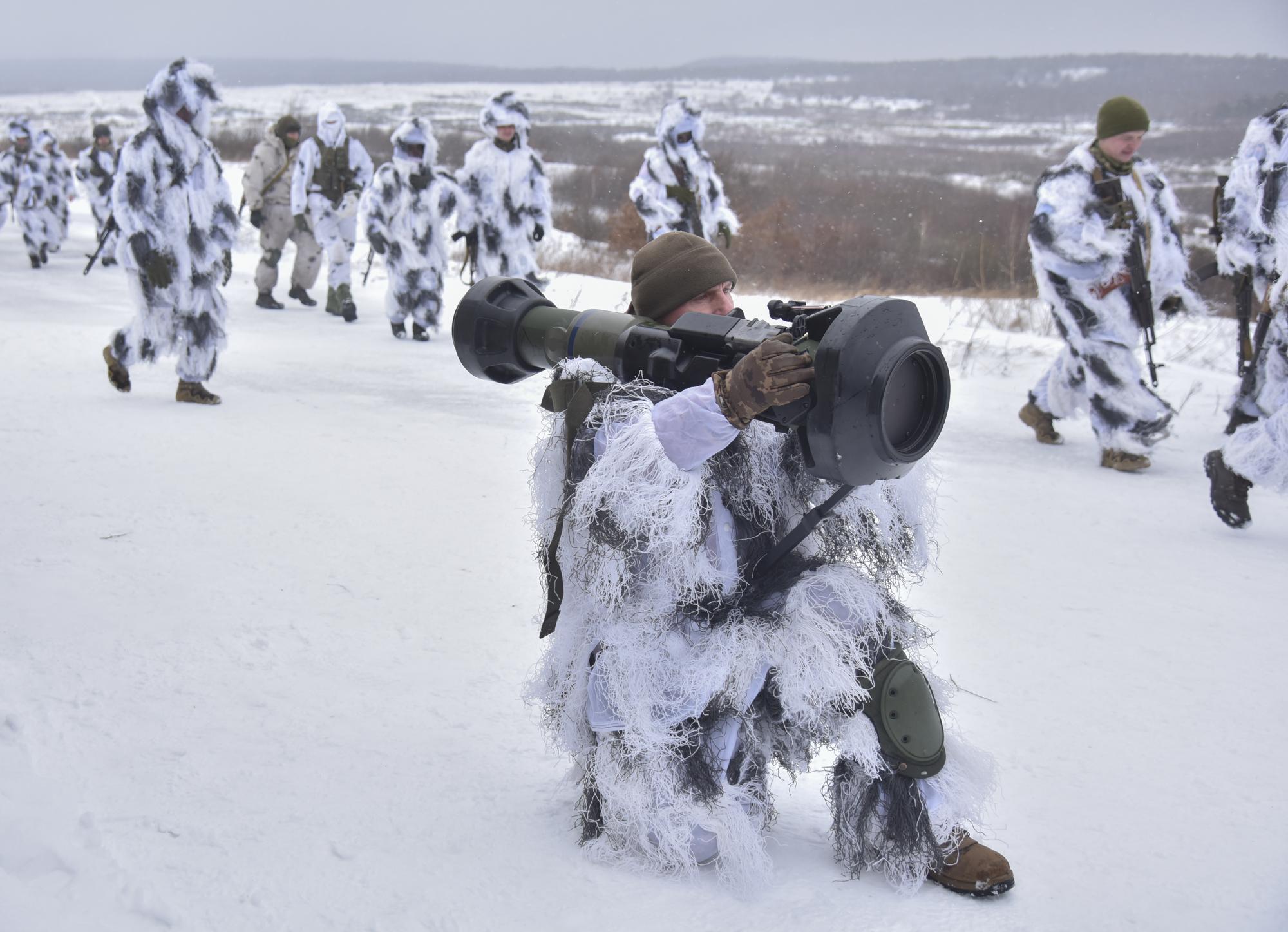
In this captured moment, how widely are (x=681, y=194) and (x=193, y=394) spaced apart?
478cm

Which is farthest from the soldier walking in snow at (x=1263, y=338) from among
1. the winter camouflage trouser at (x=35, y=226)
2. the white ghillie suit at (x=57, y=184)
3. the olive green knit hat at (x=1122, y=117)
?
the white ghillie suit at (x=57, y=184)

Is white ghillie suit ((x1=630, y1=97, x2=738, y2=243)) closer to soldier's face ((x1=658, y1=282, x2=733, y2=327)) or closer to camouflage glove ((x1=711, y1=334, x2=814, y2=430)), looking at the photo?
soldier's face ((x1=658, y1=282, x2=733, y2=327))

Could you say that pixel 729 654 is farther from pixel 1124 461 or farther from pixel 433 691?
pixel 1124 461

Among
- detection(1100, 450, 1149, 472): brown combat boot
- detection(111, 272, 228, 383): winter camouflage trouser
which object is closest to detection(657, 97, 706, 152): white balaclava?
detection(111, 272, 228, 383): winter camouflage trouser

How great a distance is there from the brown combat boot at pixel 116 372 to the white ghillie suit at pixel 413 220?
293 centimetres

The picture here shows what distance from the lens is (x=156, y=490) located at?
465 cm

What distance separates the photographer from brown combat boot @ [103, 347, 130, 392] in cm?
627

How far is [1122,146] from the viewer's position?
559 cm

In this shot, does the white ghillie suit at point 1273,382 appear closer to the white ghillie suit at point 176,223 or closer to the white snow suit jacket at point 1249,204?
the white snow suit jacket at point 1249,204

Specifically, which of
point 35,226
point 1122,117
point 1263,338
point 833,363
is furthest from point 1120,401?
point 35,226

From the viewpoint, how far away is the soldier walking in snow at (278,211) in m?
10.7

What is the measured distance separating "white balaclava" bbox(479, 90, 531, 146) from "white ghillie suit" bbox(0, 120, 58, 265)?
655cm

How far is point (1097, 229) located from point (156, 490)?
4.35 m

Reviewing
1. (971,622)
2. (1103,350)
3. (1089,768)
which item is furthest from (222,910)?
(1103,350)
